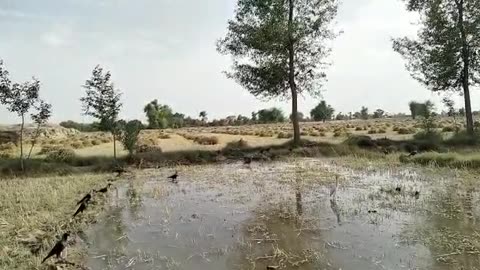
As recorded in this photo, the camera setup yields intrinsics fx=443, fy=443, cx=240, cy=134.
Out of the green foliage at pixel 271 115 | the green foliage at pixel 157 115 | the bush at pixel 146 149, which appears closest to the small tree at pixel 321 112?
the green foliage at pixel 271 115

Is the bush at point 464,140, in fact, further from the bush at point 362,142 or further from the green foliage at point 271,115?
the green foliage at point 271,115

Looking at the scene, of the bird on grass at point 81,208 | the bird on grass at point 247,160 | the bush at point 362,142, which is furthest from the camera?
the bush at point 362,142

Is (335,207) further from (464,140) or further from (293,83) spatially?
(293,83)

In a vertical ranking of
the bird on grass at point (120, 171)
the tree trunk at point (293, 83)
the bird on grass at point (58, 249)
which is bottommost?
the bird on grass at point (58, 249)

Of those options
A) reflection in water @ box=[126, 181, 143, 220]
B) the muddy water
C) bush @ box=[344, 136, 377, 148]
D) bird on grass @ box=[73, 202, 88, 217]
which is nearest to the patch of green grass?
the muddy water

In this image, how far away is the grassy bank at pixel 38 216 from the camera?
22.2 feet

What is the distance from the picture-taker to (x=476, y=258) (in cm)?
604

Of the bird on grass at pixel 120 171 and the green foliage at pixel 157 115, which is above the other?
the green foliage at pixel 157 115

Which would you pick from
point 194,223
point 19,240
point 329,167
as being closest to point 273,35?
point 329,167

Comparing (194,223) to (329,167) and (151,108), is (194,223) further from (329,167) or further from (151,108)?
(151,108)

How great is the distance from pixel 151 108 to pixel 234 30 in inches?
2223

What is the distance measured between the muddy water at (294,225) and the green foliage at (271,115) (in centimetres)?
7457

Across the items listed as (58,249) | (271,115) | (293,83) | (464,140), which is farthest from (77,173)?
(271,115)

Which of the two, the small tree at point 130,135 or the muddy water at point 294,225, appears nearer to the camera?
the muddy water at point 294,225
